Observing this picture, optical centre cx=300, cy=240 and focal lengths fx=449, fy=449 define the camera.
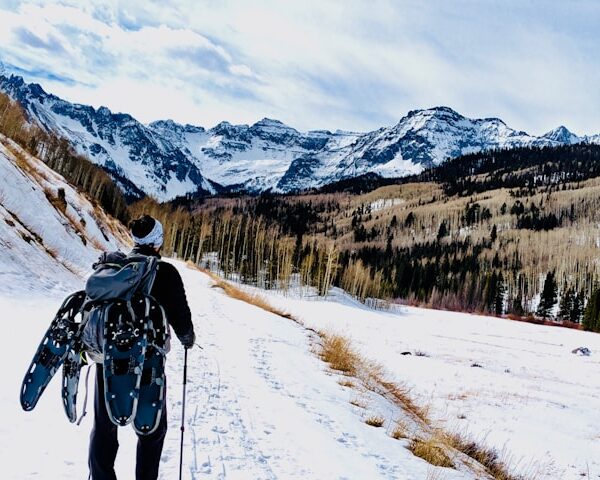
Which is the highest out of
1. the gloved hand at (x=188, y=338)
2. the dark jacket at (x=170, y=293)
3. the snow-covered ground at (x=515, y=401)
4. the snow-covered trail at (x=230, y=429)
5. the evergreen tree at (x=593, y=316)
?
the evergreen tree at (x=593, y=316)

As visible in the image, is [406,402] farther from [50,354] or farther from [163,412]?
[50,354]

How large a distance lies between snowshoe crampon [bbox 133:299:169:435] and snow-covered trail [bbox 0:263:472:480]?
1.60 m

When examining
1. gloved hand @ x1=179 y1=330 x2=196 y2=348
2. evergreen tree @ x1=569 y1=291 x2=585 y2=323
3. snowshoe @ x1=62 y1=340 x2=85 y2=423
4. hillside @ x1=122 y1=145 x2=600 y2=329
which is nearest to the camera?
snowshoe @ x1=62 y1=340 x2=85 y2=423

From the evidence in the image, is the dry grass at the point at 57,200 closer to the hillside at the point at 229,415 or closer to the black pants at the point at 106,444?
the hillside at the point at 229,415

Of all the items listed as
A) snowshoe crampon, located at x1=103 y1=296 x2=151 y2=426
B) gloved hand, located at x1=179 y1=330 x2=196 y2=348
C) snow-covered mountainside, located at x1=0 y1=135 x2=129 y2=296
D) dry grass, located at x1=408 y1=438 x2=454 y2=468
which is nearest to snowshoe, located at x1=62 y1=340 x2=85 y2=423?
snowshoe crampon, located at x1=103 y1=296 x2=151 y2=426

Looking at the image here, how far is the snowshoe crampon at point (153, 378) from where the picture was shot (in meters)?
3.58

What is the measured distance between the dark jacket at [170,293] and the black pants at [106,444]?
27.5 inches

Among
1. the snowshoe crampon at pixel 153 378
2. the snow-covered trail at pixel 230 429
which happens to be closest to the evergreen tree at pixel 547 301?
the snow-covered trail at pixel 230 429

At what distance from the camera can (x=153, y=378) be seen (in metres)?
3.64

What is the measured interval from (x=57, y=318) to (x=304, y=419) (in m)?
5.00

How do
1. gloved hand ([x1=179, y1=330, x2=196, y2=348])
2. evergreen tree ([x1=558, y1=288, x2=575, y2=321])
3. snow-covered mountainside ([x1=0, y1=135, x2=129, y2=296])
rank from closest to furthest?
gloved hand ([x1=179, y1=330, x2=196, y2=348])
snow-covered mountainside ([x1=0, y1=135, x2=129, y2=296])
evergreen tree ([x1=558, y1=288, x2=575, y2=321])

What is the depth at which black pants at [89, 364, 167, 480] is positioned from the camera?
3758mm

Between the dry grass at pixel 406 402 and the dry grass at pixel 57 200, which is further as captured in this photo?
the dry grass at pixel 57 200

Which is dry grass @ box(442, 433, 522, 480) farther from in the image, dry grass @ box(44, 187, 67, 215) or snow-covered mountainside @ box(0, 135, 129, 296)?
dry grass @ box(44, 187, 67, 215)
